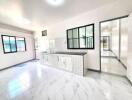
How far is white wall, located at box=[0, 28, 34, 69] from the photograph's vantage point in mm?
4129

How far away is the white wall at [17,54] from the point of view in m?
4.13

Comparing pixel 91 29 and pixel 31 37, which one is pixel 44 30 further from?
pixel 91 29

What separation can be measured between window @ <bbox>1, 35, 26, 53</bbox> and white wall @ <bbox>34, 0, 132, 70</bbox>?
3.18m

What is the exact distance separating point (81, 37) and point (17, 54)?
4673 mm

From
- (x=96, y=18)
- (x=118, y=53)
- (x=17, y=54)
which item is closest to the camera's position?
(x=96, y=18)

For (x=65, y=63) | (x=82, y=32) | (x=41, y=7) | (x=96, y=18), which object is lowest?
(x=65, y=63)

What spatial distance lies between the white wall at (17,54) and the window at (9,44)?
21 cm

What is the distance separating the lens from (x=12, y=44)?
15.6 ft

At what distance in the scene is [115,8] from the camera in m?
2.56

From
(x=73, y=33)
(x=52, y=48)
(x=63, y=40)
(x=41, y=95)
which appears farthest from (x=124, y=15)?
(x=52, y=48)

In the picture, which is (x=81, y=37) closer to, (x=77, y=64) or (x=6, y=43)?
(x=77, y=64)

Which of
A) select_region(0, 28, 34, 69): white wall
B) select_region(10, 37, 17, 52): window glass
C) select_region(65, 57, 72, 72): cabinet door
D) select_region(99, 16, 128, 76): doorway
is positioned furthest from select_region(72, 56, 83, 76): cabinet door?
select_region(10, 37, 17, 52): window glass

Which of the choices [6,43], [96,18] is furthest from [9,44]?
[96,18]

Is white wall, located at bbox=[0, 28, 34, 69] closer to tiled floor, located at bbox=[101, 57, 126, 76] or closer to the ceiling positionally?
the ceiling
